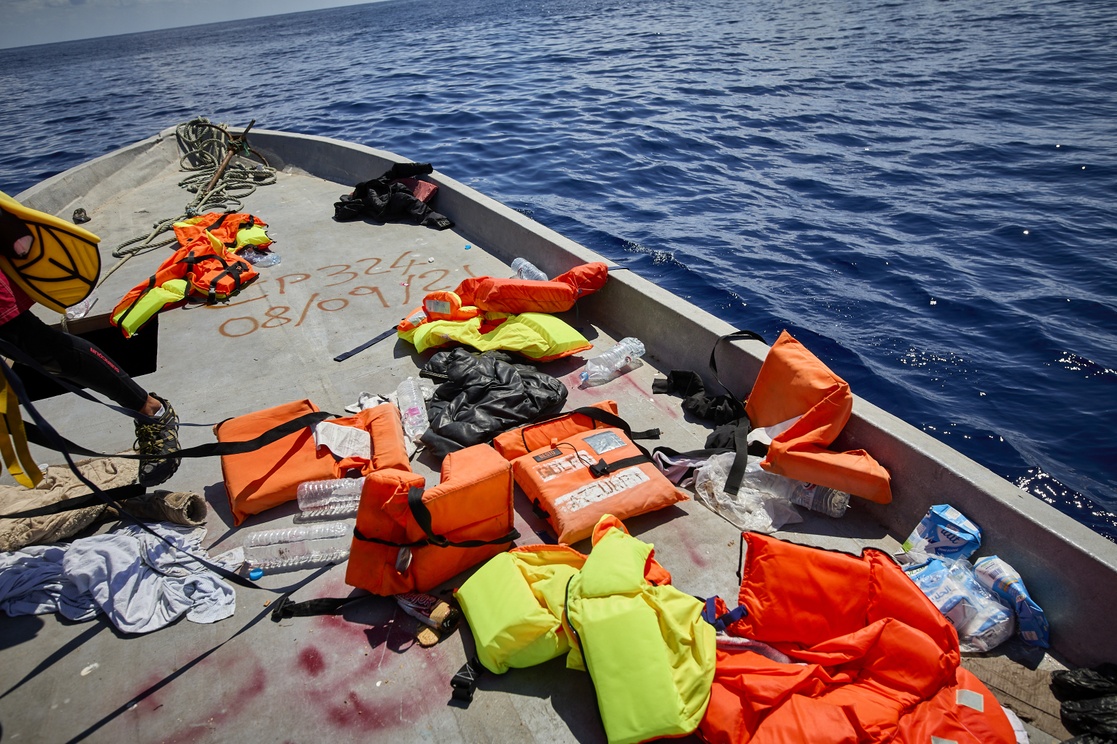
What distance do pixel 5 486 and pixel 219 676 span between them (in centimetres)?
205

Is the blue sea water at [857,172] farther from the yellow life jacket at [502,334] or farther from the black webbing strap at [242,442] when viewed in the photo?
the black webbing strap at [242,442]

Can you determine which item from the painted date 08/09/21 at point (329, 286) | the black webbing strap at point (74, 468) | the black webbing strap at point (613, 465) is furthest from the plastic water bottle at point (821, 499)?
the painted date 08/09/21 at point (329, 286)

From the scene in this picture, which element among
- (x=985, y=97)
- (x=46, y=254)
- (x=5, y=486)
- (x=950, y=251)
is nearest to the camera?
(x=46, y=254)

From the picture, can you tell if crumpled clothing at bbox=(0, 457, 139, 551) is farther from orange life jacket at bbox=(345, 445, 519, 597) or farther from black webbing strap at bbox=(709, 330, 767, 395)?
black webbing strap at bbox=(709, 330, 767, 395)

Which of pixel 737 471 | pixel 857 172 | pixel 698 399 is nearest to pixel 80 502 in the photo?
pixel 737 471

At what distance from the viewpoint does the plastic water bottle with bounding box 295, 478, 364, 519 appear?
362 centimetres

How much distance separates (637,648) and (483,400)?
227 cm

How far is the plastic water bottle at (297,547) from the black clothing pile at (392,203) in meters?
5.06

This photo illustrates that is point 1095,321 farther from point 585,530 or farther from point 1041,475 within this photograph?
point 585,530

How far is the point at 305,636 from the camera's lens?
9.71 feet

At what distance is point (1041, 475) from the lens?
17.2 ft

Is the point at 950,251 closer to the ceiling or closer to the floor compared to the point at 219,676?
closer to the ceiling

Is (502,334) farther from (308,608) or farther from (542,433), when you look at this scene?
(308,608)

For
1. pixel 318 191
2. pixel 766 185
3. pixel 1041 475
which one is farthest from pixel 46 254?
pixel 766 185
